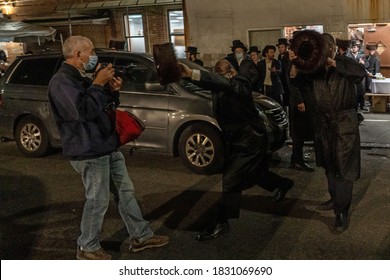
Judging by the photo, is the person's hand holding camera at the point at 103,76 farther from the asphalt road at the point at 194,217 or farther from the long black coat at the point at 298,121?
the long black coat at the point at 298,121

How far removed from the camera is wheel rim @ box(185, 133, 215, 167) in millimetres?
6980

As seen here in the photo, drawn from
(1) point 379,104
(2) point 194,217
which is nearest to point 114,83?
(2) point 194,217

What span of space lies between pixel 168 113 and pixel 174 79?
3382 millimetres

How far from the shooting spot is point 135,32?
18.0m

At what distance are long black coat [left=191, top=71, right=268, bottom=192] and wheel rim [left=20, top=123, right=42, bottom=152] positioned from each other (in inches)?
189

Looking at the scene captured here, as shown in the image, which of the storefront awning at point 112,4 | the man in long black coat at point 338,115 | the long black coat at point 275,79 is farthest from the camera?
the storefront awning at point 112,4

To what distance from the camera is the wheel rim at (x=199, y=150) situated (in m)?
6.98

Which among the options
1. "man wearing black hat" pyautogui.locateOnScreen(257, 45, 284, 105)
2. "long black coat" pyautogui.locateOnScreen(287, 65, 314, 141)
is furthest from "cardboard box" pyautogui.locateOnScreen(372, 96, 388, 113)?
"long black coat" pyautogui.locateOnScreen(287, 65, 314, 141)

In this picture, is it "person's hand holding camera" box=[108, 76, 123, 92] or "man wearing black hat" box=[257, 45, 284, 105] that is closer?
"person's hand holding camera" box=[108, 76, 123, 92]

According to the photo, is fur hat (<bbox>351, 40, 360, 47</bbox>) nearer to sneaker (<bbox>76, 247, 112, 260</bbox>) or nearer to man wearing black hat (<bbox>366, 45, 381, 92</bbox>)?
man wearing black hat (<bbox>366, 45, 381, 92</bbox>)

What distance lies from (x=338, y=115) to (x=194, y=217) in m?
1.95

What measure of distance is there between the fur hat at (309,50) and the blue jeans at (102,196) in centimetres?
184

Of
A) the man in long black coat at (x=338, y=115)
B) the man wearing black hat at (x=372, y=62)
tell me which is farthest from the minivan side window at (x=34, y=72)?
the man wearing black hat at (x=372, y=62)
